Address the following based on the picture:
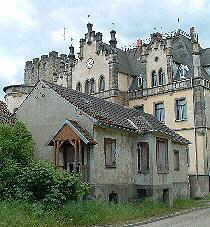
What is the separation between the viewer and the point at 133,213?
21.5 meters

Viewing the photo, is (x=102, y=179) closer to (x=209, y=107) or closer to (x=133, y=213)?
(x=133, y=213)

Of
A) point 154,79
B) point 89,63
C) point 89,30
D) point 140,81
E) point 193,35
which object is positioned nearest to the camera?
point 193,35

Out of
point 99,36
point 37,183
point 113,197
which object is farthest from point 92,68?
point 37,183

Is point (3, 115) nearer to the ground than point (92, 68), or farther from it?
nearer to the ground

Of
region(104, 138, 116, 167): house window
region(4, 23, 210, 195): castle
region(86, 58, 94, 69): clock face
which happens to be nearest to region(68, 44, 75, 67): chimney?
region(4, 23, 210, 195): castle

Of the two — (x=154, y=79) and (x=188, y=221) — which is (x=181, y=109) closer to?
(x=154, y=79)

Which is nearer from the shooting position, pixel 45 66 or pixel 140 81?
pixel 140 81

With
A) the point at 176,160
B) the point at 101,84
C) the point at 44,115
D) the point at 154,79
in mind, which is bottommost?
the point at 176,160

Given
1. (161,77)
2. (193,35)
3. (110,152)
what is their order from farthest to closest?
1. (161,77)
2. (193,35)
3. (110,152)

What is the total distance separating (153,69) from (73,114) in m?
24.0

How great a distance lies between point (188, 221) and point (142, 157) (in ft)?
22.2

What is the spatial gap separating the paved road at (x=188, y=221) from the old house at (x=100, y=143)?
297 cm

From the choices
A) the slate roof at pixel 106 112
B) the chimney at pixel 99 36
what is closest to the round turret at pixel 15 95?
the chimney at pixel 99 36

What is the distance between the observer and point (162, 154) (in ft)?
90.4
